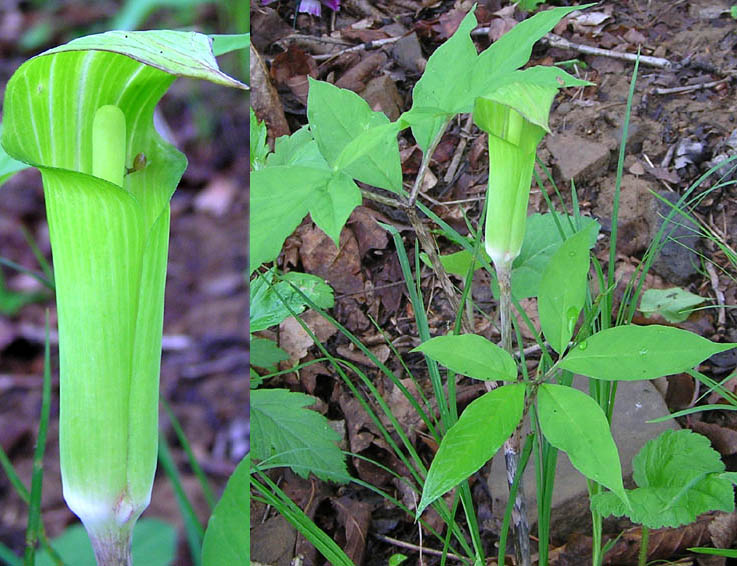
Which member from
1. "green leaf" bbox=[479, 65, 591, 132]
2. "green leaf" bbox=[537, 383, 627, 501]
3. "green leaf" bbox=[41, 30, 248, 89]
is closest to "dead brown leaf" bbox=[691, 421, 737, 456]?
"green leaf" bbox=[537, 383, 627, 501]

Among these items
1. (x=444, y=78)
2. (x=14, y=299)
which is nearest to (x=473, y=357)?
(x=444, y=78)

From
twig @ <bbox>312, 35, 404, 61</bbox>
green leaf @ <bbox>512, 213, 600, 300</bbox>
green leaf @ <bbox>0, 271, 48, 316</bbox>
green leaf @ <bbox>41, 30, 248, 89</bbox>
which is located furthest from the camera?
green leaf @ <bbox>0, 271, 48, 316</bbox>

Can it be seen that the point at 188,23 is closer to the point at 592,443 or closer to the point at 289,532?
the point at 289,532

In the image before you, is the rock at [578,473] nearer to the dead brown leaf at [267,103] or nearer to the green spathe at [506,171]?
the green spathe at [506,171]

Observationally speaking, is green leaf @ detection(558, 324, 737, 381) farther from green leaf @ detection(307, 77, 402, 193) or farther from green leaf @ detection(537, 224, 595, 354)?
green leaf @ detection(307, 77, 402, 193)

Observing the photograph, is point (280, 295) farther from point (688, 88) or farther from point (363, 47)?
point (688, 88)

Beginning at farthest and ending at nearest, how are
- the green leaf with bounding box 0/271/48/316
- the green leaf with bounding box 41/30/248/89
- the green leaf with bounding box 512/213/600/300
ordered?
the green leaf with bounding box 0/271/48/316 < the green leaf with bounding box 512/213/600/300 < the green leaf with bounding box 41/30/248/89
